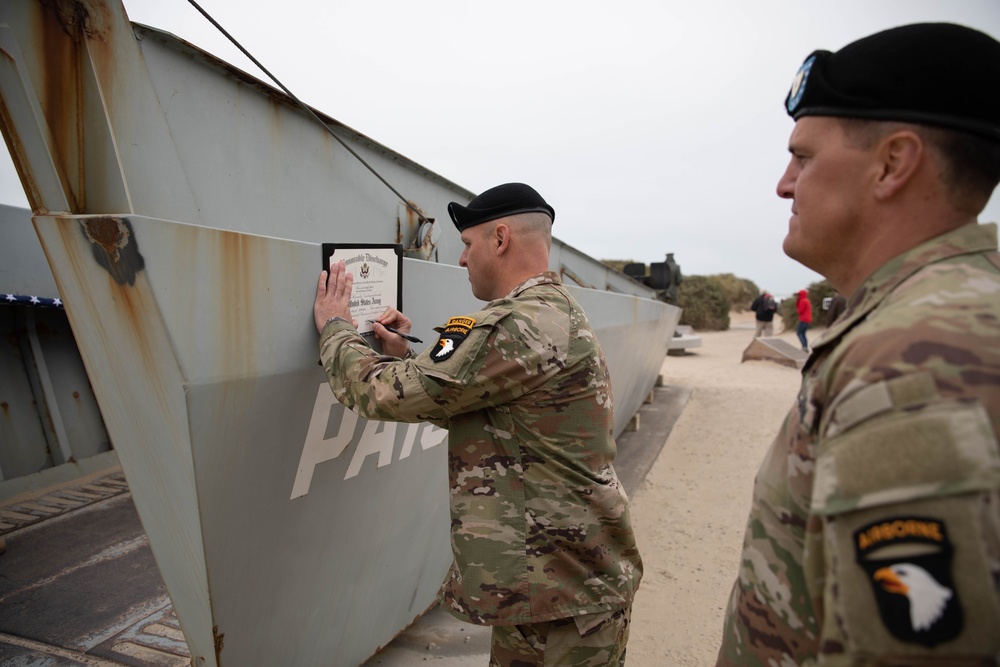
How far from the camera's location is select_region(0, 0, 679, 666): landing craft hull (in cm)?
110

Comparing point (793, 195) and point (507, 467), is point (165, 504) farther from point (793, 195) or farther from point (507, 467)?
point (793, 195)

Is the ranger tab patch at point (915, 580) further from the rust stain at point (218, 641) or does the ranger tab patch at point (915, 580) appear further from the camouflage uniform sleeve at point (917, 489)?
the rust stain at point (218, 641)

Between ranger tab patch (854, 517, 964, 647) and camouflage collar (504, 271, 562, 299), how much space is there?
38.9 inches

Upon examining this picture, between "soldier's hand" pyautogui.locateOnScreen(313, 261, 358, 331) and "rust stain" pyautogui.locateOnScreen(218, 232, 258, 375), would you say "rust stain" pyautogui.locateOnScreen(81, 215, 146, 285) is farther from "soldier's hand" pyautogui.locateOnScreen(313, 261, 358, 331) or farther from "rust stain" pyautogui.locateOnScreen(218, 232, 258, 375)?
"soldier's hand" pyautogui.locateOnScreen(313, 261, 358, 331)

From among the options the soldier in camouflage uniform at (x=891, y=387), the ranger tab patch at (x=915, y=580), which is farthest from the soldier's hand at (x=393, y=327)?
the ranger tab patch at (x=915, y=580)

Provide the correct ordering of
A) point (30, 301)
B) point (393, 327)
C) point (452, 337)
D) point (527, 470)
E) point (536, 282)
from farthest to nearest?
point (30, 301)
point (393, 327)
point (536, 282)
point (527, 470)
point (452, 337)

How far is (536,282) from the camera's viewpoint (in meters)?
1.52

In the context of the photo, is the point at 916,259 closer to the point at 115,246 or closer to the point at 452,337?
the point at 452,337

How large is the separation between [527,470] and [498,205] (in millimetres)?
703

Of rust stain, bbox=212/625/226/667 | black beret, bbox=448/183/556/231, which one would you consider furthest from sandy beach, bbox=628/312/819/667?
black beret, bbox=448/183/556/231

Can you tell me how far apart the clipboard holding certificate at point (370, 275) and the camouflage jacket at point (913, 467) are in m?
1.09

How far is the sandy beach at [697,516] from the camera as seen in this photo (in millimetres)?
2747

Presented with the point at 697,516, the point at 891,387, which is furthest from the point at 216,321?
the point at 697,516

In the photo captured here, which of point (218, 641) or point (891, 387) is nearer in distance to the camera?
point (891, 387)
